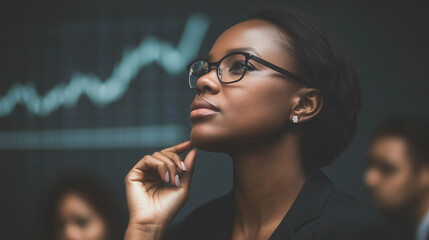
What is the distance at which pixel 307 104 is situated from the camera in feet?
3.50

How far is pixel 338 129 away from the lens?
1.10 m

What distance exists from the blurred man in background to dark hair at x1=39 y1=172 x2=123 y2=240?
48.6 inches

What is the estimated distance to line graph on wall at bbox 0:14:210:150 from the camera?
2.57m

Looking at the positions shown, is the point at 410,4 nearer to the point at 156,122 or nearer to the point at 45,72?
the point at 156,122

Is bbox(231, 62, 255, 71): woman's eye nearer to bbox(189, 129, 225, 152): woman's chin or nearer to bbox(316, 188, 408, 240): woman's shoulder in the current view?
bbox(189, 129, 225, 152): woman's chin

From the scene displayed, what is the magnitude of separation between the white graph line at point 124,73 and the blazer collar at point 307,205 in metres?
1.66

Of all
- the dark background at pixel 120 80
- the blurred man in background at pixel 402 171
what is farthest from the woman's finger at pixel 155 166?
the dark background at pixel 120 80

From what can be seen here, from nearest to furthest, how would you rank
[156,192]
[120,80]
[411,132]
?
[156,192] → [411,132] → [120,80]

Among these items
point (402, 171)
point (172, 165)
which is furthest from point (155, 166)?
point (402, 171)

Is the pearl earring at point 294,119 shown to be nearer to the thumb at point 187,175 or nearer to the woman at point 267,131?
the woman at point 267,131

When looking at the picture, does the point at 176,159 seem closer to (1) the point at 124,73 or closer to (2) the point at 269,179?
(2) the point at 269,179

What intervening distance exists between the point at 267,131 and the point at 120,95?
5.69ft

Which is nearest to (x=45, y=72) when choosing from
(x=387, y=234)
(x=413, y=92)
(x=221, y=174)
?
(x=221, y=174)

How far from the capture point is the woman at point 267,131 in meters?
1.00
